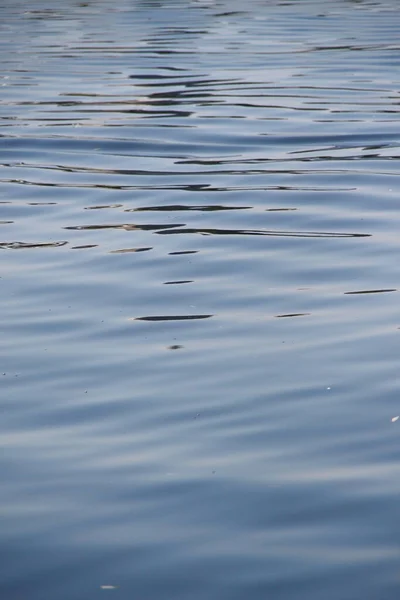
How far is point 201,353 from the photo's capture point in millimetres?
→ 3811

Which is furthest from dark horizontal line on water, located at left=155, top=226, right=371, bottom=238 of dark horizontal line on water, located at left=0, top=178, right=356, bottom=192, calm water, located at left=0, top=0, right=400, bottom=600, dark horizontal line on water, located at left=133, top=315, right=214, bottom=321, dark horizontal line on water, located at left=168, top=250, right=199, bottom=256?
dark horizontal line on water, located at left=133, top=315, right=214, bottom=321

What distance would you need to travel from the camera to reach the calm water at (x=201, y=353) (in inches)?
100

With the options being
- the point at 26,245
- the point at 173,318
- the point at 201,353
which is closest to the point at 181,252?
the point at 26,245

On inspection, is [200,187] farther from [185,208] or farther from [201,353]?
[201,353]

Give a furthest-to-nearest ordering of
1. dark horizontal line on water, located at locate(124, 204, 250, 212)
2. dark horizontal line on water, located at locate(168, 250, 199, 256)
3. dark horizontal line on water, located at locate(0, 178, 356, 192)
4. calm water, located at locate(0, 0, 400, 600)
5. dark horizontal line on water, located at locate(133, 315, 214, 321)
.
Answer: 1. dark horizontal line on water, located at locate(0, 178, 356, 192)
2. dark horizontal line on water, located at locate(124, 204, 250, 212)
3. dark horizontal line on water, located at locate(168, 250, 199, 256)
4. dark horizontal line on water, located at locate(133, 315, 214, 321)
5. calm water, located at locate(0, 0, 400, 600)

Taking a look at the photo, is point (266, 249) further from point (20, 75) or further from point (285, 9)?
point (285, 9)

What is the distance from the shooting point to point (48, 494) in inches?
111

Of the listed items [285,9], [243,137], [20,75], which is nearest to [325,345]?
[243,137]

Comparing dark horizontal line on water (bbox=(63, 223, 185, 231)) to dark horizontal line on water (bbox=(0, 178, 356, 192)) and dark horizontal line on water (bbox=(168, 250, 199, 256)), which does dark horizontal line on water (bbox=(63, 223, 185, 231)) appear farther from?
dark horizontal line on water (bbox=(0, 178, 356, 192))

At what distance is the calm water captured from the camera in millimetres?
2545

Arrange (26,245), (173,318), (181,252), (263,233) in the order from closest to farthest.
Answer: (173,318)
(181,252)
(26,245)
(263,233)

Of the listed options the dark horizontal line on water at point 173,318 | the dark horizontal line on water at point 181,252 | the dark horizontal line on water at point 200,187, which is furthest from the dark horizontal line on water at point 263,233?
the dark horizontal line on water at point 173,318

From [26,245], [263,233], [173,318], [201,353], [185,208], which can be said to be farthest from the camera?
[185,208]

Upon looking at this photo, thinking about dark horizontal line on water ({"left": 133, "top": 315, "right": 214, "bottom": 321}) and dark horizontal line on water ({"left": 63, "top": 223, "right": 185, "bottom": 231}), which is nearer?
dark horizontal line on water ({"left": 133, "top": 315, "right": 214, "bottom": 321})
